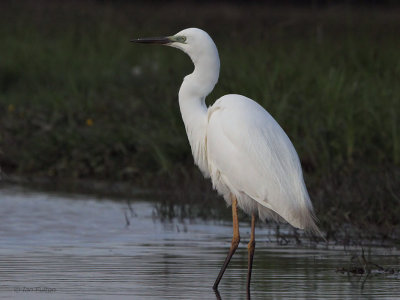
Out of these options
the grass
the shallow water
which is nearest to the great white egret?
the shallow water

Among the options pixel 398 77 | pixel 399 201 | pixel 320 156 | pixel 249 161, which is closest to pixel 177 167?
pixel 320 156

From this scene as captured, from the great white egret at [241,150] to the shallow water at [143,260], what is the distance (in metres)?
0.24

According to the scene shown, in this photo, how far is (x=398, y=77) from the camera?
1095cm

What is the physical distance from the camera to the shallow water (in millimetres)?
6125

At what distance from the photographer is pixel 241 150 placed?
6773 mm

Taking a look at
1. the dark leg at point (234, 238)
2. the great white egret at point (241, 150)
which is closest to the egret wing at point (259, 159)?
the great white egret at point (241, 150)

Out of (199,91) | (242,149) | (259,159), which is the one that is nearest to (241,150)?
(242,149)

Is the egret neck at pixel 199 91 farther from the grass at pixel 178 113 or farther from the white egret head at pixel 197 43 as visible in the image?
the grass at pixel 178 113

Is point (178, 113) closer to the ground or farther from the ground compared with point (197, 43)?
closer to the ground

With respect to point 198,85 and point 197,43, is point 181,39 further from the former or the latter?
point 198,85

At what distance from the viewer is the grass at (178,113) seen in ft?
31.3

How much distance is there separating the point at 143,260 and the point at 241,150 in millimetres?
971

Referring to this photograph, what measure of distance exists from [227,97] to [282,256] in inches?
44.3

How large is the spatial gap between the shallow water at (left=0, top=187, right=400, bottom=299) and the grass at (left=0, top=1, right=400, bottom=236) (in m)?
0.67
